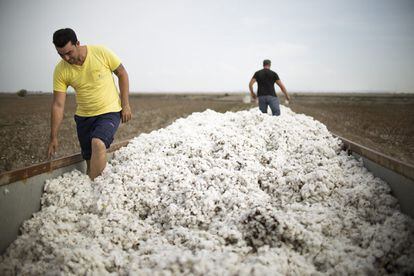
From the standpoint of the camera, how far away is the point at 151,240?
6.97ft

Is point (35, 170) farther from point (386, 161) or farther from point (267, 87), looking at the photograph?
point (267, 87)

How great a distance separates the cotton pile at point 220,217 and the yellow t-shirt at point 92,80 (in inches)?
28.6

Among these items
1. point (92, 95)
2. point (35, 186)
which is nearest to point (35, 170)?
point (35, 186)

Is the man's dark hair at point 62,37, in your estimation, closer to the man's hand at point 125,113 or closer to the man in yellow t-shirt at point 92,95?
the man in yellow t-shirt at point 92,95

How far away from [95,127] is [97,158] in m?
0.40

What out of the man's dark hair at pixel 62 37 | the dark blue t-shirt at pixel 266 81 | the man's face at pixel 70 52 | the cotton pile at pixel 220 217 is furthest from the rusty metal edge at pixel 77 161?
the dark blue t-shirt at pixel 266 81

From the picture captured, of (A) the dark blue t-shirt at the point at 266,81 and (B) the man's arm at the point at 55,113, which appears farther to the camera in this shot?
(A) the dark blue t-shirt at the point at 266,81

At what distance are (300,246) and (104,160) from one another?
2193 millimetres

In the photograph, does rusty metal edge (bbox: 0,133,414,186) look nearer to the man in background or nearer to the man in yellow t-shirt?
the man in yellow t-shirt

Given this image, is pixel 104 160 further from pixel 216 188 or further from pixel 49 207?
pixel 216 188

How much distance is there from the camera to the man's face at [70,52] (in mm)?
2800

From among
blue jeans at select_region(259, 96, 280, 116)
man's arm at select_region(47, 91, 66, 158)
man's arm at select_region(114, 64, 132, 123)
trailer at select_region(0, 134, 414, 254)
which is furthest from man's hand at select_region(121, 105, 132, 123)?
blue jeans at select_region(259, 96, 280, 116)

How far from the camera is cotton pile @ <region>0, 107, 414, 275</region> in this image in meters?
1.79

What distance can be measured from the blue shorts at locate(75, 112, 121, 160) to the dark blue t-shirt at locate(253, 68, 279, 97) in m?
4.31
